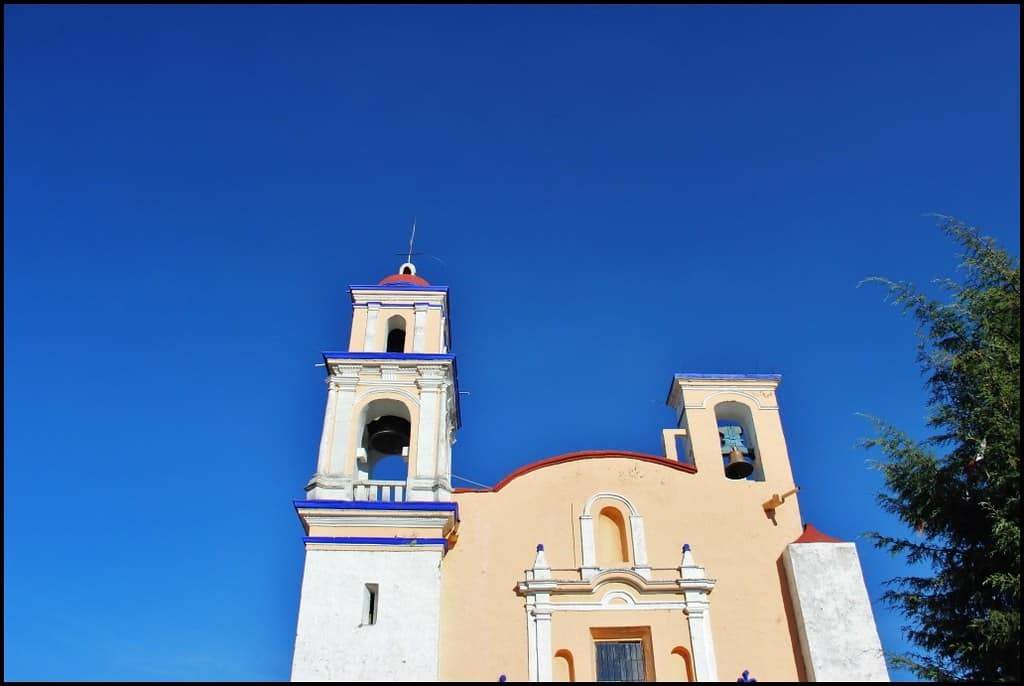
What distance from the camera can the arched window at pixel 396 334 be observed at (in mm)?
16766

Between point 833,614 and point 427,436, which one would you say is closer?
point 833,614

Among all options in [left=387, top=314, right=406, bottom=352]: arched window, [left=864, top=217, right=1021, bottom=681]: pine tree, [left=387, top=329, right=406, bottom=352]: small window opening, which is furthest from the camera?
[left=387, top=329, right=406, bottom=352]: small window opening

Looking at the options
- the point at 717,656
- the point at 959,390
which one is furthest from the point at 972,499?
the point at 717,656

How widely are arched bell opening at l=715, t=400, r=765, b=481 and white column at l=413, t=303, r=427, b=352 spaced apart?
614cm

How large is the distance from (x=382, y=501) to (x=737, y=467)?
22.7 feet

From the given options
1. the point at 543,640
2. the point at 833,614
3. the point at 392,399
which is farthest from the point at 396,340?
the point at 833,614

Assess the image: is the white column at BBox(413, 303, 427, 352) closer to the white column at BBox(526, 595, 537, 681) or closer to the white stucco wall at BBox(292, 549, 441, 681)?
the white stucco wall at BBox(292, 549, 441, 681)

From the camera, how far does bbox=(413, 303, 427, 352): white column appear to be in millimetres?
15992

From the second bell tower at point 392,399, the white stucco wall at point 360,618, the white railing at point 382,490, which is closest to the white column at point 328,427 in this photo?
the second bell tower at point 392,399

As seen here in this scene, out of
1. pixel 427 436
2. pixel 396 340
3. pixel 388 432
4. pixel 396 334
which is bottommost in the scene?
pixel 427 436

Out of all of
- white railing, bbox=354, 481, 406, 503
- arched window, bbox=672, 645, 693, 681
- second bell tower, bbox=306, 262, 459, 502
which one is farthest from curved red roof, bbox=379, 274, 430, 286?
arched window, bbox=672, 645, 693, 681

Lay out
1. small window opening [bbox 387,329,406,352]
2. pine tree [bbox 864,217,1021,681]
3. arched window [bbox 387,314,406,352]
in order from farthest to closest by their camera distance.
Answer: small window opening [bbox 387,329,406,352]
arched window [bbox 387,314,406,352]
pine tree [bbox 864,217,1021,681]

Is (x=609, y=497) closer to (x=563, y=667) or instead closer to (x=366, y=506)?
(x=563, y=667)

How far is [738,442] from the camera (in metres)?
15.9
